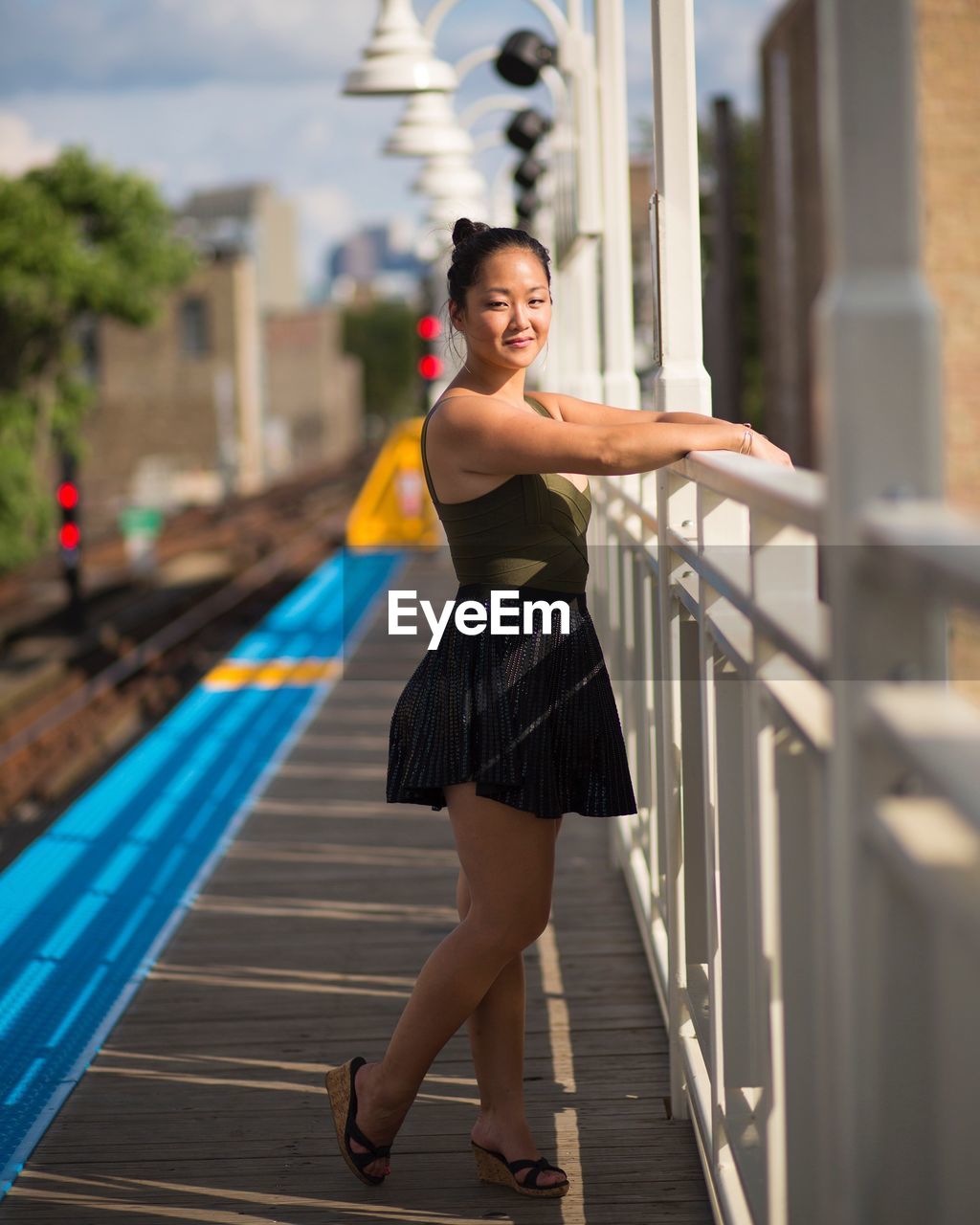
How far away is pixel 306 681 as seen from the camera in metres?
10.4

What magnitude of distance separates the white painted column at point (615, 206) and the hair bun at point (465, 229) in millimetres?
2223

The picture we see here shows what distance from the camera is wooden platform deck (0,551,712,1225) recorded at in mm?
3314

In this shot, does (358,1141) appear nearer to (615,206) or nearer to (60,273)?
(615,206)

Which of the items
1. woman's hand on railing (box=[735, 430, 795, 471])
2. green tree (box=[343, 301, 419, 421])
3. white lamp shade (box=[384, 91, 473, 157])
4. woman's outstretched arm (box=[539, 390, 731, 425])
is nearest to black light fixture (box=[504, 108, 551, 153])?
white lamp shade (box=[384, 91, 473, 157])

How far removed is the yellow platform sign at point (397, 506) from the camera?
774 inches

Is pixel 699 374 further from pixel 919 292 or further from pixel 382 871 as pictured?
pixel 382 871

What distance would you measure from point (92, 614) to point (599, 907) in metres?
22.9

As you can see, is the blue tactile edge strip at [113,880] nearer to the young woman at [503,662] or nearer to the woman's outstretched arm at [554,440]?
the young woman at [503,662]

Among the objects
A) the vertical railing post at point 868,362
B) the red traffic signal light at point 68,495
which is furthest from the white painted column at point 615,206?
the red traffic signal light at point 68,495

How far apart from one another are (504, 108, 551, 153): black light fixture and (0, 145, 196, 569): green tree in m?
28.1

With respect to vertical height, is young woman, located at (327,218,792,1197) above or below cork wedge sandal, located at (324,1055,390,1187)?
above

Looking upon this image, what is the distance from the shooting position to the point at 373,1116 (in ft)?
10.8

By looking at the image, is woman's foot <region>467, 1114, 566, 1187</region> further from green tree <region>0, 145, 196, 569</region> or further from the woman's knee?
green tree <region>0, 145, 196, 569</region>

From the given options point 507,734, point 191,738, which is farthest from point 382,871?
point 507,734
